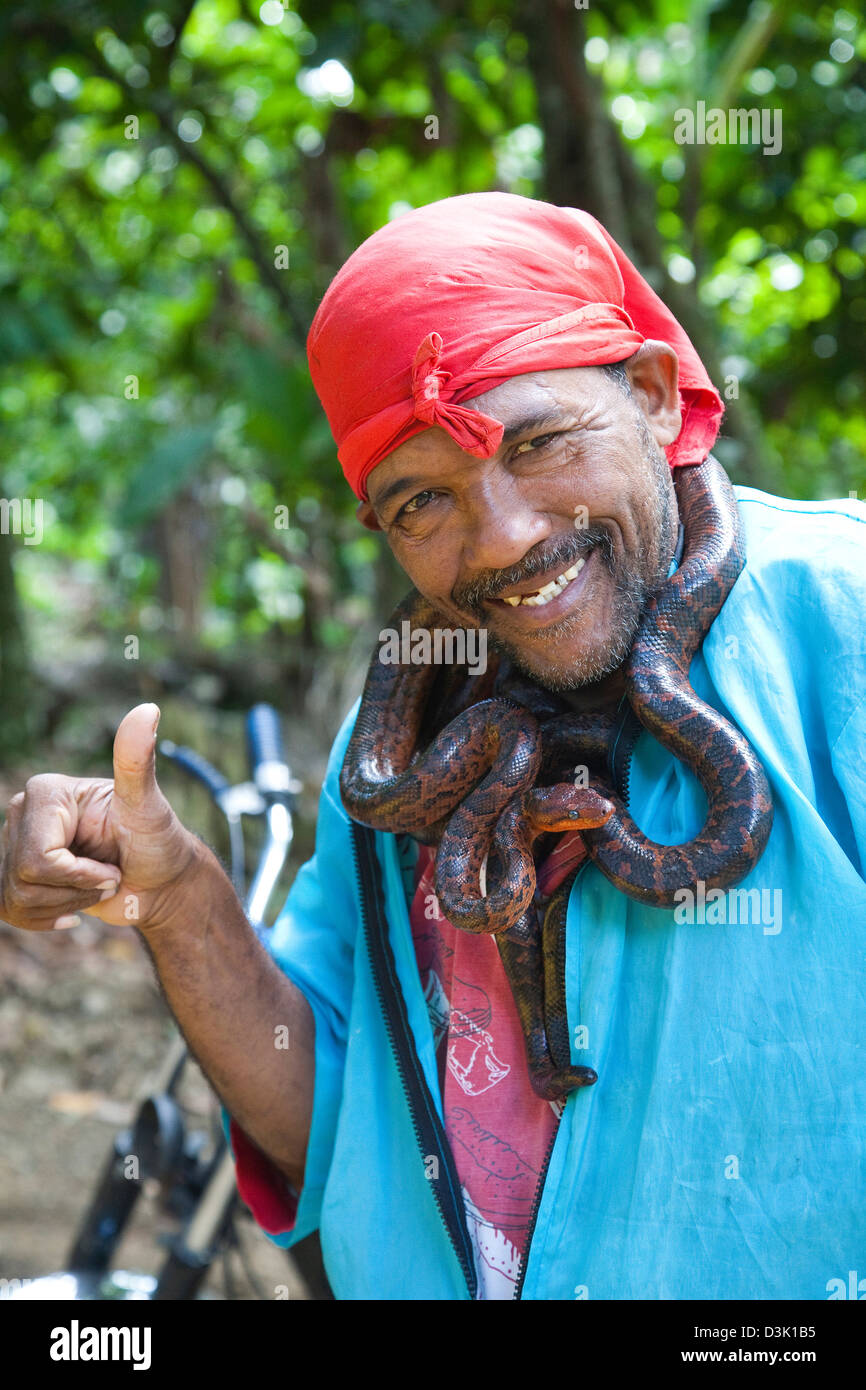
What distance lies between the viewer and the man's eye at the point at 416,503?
5.65 feet

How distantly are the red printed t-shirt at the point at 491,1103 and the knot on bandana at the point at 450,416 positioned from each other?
60cm

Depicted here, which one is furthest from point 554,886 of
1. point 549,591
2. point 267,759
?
point 267,759

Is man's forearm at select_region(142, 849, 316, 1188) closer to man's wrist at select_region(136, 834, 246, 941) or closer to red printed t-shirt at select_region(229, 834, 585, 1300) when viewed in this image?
man's wrist at select_region(136, 834, 246, 941)

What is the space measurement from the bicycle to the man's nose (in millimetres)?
960

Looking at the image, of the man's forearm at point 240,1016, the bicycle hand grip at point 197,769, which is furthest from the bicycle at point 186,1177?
the man's forearm at point 240,1016

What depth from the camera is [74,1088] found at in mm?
4762

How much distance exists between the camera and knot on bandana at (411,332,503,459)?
5.21 feet

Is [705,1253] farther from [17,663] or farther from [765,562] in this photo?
[17,663]

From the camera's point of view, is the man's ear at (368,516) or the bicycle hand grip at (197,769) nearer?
the man's ear at (368,516)

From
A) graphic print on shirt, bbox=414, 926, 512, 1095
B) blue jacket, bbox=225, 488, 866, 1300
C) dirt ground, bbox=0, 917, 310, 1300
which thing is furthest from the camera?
dirt ground, bbox=0, 917, 310, 1300

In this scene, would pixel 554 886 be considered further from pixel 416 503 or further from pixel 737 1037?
pixel 416 503

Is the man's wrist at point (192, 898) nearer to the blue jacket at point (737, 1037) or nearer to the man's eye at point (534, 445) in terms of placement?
the blue jacket at point (737, 1037)

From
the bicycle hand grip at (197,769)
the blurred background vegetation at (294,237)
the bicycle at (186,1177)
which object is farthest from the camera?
the blurred background vegetation at (294,237)

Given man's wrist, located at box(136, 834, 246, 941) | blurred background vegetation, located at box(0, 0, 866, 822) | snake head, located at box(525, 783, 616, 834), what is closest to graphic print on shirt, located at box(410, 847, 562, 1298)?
snake head, located at box(525, 783, 616, 834)
